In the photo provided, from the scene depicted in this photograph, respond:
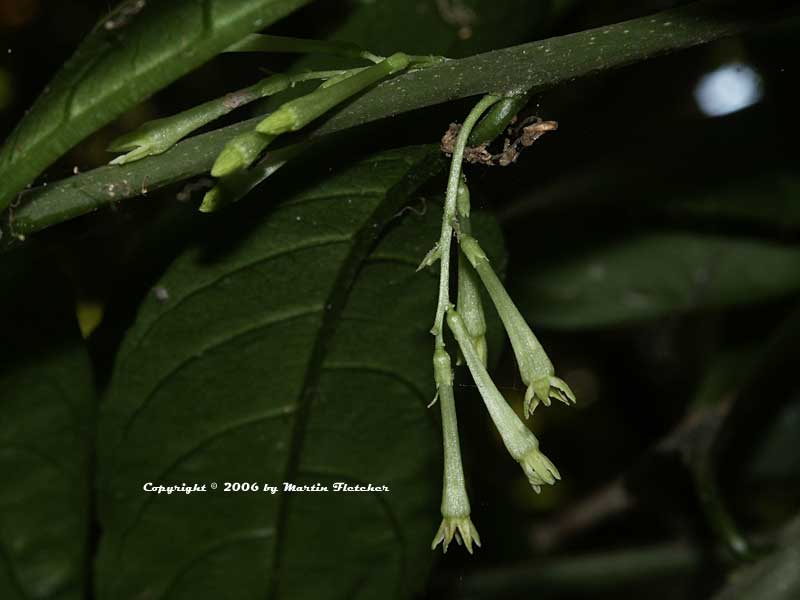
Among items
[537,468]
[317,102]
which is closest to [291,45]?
[317,102]

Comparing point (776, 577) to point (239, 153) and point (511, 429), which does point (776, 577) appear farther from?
point (239, 153)

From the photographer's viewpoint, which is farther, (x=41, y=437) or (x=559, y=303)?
(x=559, y=303)

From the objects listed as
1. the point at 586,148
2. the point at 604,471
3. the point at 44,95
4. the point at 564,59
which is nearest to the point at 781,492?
A: the point at 604,471

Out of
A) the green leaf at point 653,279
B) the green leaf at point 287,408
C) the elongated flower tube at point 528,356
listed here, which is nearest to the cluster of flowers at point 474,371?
the elongated flower tube at point 528,356

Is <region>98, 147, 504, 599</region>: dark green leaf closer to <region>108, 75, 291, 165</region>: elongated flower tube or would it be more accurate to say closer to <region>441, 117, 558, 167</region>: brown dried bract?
<region>441, 117, 558, 167</region>: brown dried bract

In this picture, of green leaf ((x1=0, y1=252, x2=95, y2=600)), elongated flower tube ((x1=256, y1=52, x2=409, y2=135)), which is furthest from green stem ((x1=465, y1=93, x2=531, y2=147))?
green leaf ((x1=0, y1=252, x2=95, y2=600))

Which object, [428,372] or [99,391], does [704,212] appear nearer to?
[428,372]
